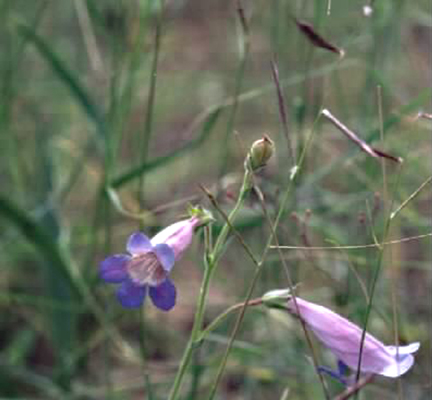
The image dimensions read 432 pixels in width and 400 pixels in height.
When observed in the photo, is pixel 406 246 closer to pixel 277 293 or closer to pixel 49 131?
pixel 49 131

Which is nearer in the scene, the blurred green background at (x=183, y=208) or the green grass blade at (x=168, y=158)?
the green grass blade at (x=168, y=158)

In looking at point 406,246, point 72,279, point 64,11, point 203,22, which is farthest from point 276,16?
point 203,22

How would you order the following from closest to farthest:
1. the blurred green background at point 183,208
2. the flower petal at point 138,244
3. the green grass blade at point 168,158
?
1. the flower petal at point 138,244
2. the green grass blade at point 168,158
3. the blurred green background at point 183,208

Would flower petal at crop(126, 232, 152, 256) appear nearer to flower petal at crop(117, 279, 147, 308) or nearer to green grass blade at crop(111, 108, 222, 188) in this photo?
flower petal at crop(117, 279, 147, 308)

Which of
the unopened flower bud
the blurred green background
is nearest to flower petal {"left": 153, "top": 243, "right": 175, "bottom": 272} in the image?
the unopened flower bud

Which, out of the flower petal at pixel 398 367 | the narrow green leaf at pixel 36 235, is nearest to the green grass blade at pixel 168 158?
the narrow green leaf at pixel 36 235

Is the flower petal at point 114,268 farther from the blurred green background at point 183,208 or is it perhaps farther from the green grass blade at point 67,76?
the green grass blade at point 67,76

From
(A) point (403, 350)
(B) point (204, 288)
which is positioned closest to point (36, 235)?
(B) point (204, 288)
